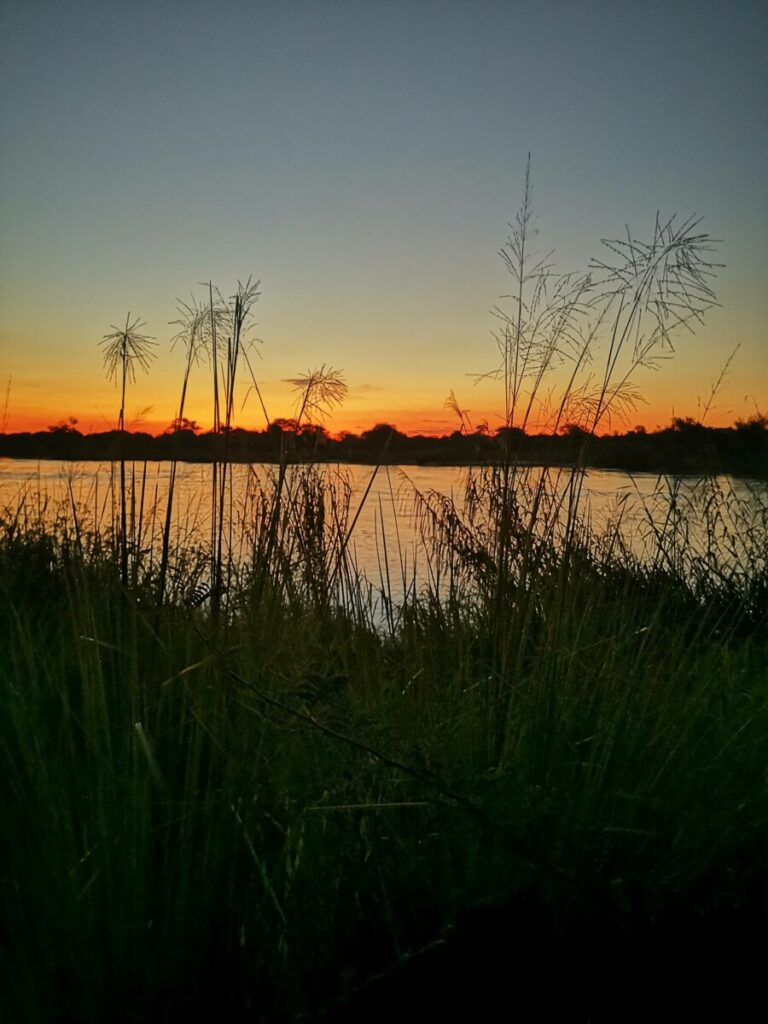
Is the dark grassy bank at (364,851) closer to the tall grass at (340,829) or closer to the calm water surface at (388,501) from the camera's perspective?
the tall grass at (340,829)

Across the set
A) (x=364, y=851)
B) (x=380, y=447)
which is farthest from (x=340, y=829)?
(x=380, y=447)

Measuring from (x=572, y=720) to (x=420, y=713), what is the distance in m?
0.46

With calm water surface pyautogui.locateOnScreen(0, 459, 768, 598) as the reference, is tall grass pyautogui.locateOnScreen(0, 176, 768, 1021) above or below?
below

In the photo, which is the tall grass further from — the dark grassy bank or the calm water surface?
the calm water surface

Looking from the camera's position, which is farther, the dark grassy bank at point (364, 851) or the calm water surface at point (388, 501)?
the calm water surface at point (388, 501)

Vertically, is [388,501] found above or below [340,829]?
above

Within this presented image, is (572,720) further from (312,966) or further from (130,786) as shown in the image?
(130,786)

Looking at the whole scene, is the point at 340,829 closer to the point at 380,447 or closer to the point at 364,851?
the point at 364,851

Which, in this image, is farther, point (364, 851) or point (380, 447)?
point (380, 447)

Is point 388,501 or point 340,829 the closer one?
point 340,829

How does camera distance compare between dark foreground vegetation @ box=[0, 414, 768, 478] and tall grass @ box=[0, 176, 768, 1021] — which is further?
dark foreground vegetation @ box=[0, 414, 768, 478]

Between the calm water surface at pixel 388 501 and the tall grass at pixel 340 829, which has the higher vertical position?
the calm water surface at pixel 388 501

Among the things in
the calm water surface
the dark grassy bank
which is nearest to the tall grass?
the dark grassy bank

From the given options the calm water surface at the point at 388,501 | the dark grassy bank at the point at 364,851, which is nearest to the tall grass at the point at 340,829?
the dark grassy bank at the point at 364,851
